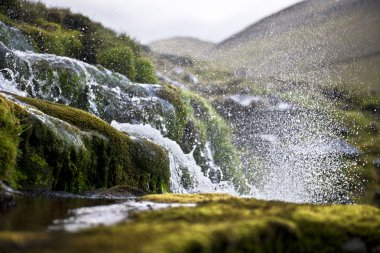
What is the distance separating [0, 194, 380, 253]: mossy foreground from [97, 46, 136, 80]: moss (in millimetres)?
18358

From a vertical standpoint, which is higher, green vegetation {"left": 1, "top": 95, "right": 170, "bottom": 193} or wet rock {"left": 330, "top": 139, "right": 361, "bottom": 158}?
wet rock {"left": 330, "top": 139, "right": 361, "bottom": 158}

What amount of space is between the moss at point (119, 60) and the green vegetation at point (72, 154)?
11.9 m

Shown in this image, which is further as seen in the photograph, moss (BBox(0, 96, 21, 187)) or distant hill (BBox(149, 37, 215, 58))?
distant hill (BBox(149, 37, 215, 58))

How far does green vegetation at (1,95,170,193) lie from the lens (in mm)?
6637

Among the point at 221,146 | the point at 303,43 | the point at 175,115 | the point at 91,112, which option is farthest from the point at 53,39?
the point at 303,43

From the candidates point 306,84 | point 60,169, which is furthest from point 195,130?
point 306,84

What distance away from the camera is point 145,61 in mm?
23000

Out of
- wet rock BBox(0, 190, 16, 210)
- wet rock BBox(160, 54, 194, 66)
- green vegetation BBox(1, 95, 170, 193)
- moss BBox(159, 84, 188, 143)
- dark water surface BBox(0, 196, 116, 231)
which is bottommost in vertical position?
dark water surface BBox(0, 196, 116, 231)

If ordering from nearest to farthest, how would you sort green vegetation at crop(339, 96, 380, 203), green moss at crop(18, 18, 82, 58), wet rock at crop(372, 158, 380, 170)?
green moss at crop(18, 18, 82, 58), green vegetation at crop(339, 96, 380, 203), wet rock at crop(372, 158, 380, 170)

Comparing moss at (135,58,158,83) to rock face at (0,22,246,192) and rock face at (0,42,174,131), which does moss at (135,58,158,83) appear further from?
rock face at (0,42,174,131)

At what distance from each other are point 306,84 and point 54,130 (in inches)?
2655

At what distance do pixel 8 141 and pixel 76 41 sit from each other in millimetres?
16822

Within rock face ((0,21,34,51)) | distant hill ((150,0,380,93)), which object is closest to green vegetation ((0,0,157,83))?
rock face ((0,21,34,51))

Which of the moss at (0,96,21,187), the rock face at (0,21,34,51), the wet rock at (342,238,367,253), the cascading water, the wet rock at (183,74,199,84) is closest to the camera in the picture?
the wet rock at (342,238,367,253)
